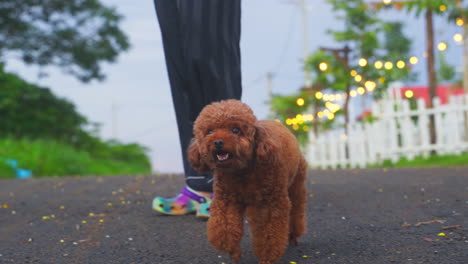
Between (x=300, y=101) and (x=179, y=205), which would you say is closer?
(x=179, y=205)

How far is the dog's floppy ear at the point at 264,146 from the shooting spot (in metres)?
2.67

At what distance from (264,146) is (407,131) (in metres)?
12.7

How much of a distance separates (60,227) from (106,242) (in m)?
0.81

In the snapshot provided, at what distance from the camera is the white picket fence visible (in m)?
14.1

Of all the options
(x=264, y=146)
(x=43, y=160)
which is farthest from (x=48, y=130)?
(x=264, y=146)

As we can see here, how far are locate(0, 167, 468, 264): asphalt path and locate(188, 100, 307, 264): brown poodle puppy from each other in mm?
256

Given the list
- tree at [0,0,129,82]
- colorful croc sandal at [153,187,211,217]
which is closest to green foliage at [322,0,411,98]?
tree at [0,0,129,82]

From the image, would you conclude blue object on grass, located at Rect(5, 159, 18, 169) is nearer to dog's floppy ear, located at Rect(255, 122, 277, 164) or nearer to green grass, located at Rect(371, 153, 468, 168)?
green grass, located at Rect(371, 153, 468, 168)

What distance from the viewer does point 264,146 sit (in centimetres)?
268

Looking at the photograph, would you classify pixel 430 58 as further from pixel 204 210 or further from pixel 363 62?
pixel 204 210

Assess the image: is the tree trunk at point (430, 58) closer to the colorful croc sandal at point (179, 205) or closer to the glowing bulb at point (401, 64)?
the glowing bulb at point (401, 64)

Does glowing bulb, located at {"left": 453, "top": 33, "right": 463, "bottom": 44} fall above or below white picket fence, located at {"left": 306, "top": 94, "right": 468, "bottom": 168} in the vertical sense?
above

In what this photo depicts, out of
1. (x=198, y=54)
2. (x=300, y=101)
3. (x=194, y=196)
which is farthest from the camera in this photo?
(x=300, y=101)

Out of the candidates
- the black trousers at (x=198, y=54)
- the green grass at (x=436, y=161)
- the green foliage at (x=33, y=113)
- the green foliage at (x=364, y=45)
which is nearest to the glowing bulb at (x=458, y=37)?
the green foliage at (x=364, y=45)
